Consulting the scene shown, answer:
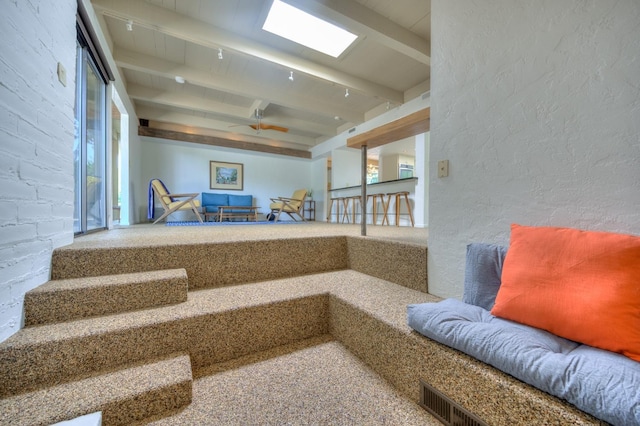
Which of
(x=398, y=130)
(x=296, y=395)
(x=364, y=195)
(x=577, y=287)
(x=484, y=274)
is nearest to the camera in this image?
(x=577, y=287)

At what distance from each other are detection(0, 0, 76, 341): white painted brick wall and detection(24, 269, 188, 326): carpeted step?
0.06 meters

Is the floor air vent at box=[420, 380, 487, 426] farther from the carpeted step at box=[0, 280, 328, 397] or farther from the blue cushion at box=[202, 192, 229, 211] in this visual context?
the blue cushion at box=[202, 192, 229, 211]

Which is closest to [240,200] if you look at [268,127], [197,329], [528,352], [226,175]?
[226,175]

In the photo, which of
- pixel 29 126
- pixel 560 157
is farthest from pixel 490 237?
pixel 29 126

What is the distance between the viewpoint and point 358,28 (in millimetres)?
2875

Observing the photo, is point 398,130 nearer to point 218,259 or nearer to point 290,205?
point 218,259

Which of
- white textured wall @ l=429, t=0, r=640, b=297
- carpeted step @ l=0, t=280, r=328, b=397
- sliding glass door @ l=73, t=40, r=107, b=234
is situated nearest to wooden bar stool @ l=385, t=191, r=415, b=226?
white textured wall @ l=429, t=0, r=640, b=297

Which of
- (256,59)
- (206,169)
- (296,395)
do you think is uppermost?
(256,59)

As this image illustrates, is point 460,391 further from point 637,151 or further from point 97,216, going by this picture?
point 97,216

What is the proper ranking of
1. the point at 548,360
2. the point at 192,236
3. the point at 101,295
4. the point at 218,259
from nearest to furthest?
1. the point at 548,360
2. the point at 101,295
3. the point at 218,259
4. the point at 192,236

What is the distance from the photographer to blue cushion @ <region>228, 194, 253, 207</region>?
721 centimetres

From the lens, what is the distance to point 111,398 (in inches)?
36.0

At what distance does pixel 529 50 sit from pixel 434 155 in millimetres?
613

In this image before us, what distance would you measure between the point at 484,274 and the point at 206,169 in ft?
23.8
